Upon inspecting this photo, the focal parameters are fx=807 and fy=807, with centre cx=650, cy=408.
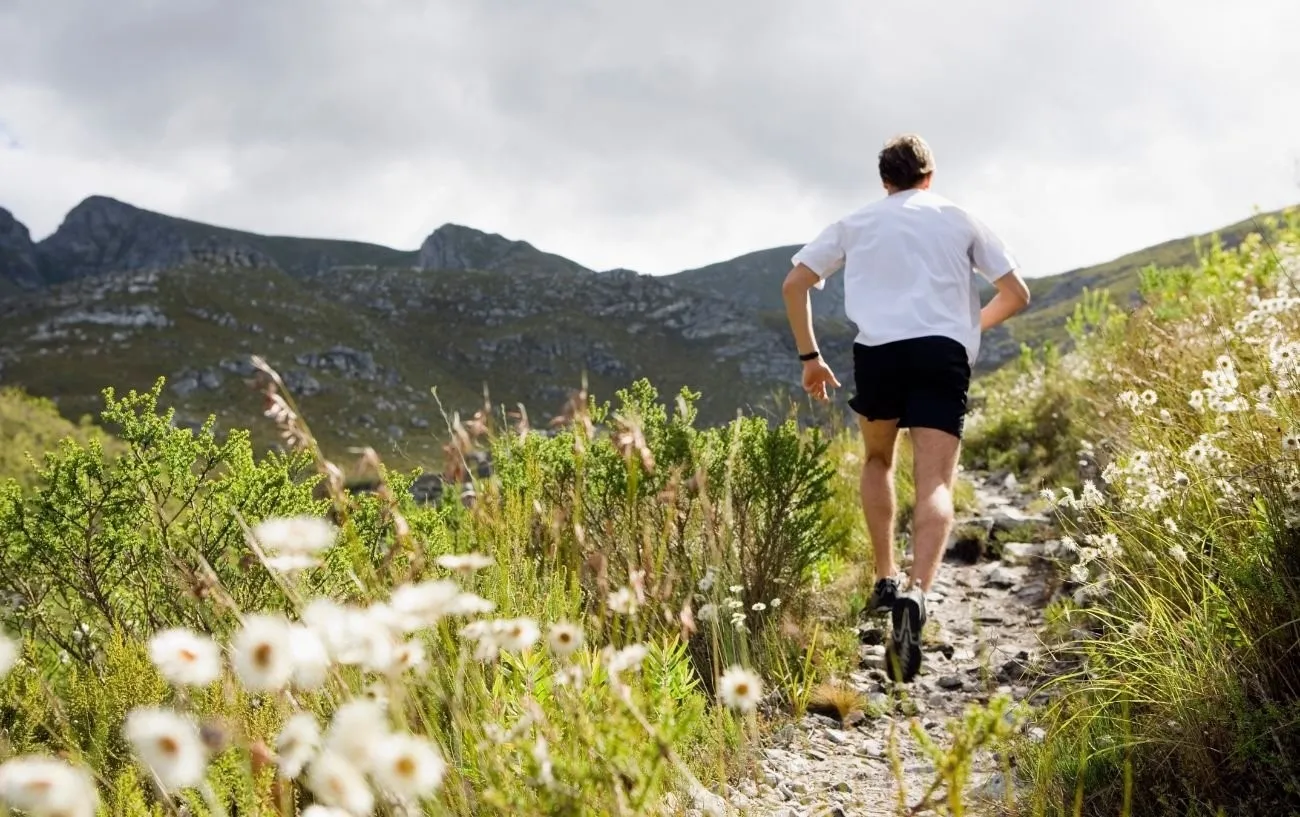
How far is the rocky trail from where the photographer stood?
7.97 ft

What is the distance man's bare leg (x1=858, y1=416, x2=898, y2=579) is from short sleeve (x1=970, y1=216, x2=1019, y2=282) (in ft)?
3.04

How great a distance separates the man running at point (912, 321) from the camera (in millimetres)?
3809

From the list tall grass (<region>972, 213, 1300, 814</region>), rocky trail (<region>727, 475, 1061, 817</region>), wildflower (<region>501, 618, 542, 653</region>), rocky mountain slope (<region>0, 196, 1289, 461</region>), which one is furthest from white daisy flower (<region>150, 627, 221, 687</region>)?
rocky mountain slope (<region>0, 196, 1289, 461</region>)

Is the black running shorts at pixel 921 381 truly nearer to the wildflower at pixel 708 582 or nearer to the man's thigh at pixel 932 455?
the man's thigh at pixel 932 455

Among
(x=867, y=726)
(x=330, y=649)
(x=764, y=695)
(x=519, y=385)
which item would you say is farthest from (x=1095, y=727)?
(x=519, y=385)

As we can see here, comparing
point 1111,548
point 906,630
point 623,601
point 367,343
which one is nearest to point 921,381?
point 906,630

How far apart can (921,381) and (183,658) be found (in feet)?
11.3

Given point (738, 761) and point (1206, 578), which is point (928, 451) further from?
point (738, 761)

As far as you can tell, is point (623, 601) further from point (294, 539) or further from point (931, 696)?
point (931, 696)

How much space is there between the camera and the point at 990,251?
13.4ft

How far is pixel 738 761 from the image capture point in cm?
248

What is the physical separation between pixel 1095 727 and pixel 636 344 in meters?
189

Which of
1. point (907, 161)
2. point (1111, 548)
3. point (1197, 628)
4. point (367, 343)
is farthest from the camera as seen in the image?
point (367, 343)

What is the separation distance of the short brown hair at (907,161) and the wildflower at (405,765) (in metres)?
4.06
